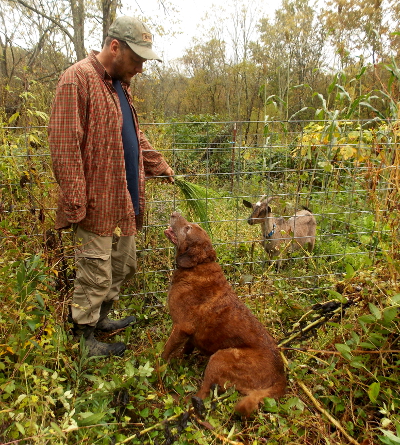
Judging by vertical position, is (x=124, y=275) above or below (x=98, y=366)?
above

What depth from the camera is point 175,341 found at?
9.77ft

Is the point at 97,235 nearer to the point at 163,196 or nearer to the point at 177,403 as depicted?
the point at 177,403

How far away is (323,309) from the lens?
2986 millimetres

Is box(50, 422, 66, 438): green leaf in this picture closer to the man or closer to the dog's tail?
the man

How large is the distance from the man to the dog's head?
480 mm

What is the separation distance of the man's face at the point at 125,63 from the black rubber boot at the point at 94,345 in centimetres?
227

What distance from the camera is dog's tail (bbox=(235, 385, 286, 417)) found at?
8.13ft

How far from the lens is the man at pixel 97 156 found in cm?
257

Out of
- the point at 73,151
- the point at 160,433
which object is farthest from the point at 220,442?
the point at 73,151

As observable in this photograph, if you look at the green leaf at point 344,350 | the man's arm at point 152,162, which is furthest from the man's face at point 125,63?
the green leaf at point 344,350

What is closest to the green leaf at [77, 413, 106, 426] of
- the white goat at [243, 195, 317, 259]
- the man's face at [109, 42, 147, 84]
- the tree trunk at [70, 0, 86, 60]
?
the man's face at [109, 42, 147, 84]

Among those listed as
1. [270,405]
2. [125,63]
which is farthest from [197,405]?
[125,63]

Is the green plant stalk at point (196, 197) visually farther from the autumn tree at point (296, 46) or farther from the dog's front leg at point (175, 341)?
the autumn tree at point (296, 46)

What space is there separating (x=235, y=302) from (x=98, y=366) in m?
1.36
